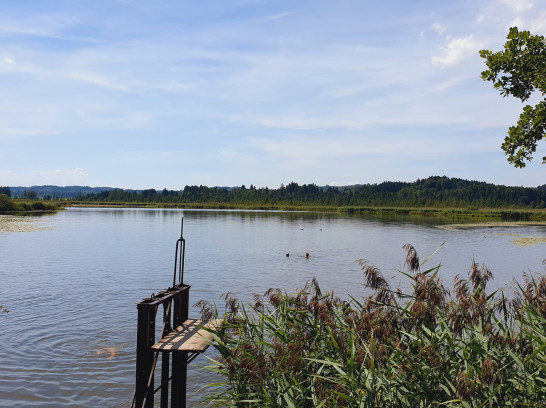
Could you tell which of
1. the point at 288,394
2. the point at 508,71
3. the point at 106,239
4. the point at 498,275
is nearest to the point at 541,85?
the point at 508,71

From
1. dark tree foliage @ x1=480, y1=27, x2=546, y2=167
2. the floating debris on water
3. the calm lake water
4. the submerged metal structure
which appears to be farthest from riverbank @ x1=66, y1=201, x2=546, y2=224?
the submerged metal structure

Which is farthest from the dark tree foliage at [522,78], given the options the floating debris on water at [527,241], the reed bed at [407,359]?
the floating debris on water at [527,241]

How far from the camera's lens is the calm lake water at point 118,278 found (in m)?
12.6

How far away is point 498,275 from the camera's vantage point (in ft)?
99.3

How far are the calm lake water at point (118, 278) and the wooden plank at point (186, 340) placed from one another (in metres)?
2.74

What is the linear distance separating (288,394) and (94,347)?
34.4 feet

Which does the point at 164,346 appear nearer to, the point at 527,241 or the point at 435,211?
the point at 527,241

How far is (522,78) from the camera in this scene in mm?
12367

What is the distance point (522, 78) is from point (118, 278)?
2323 centimetres

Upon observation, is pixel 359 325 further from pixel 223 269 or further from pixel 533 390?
pixel 223 269

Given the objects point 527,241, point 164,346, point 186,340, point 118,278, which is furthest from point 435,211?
point 164,346

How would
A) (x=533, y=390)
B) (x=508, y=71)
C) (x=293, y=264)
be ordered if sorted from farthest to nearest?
(x=293, y=264) → (x=508, y=71) → (x=533, y=390)

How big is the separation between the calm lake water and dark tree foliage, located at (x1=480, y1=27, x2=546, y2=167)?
650cm

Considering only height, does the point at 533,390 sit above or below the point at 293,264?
above
